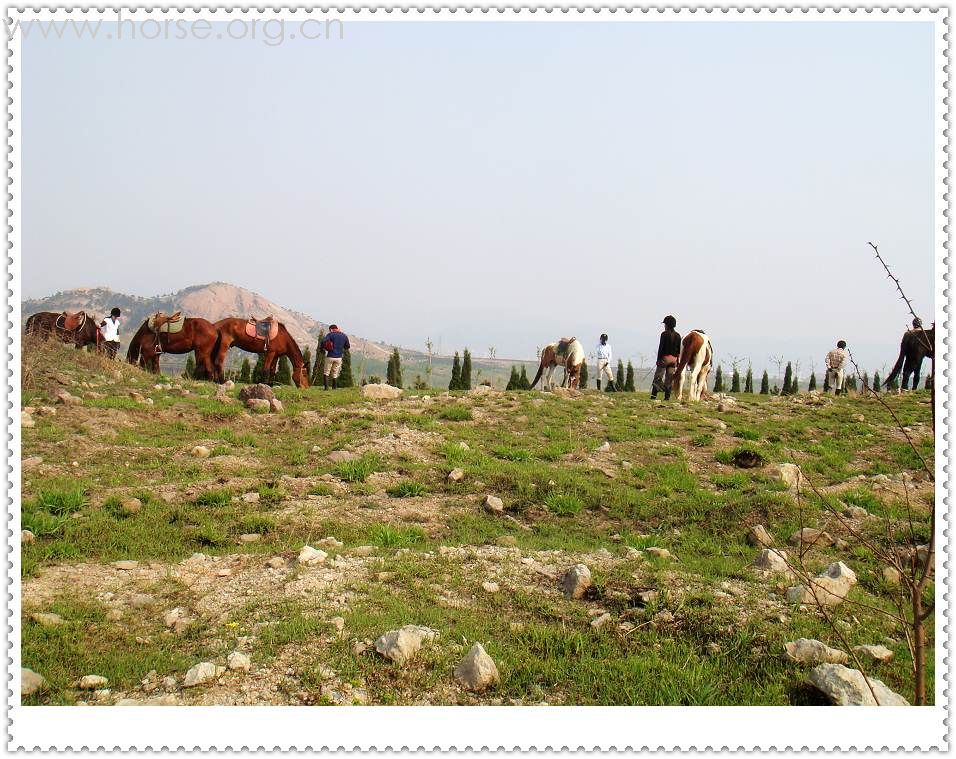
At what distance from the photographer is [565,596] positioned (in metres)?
5.79

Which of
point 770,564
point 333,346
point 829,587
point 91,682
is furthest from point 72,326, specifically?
point 829,587

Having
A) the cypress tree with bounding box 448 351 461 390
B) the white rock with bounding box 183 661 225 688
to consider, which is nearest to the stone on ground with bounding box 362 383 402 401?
the white rock with bounding box 183 661 225 688

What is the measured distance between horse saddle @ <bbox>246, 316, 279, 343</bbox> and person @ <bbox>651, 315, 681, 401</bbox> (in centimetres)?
974

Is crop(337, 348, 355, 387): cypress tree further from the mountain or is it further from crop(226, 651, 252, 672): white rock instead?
the mountain

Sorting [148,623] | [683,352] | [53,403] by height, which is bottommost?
[148,623]

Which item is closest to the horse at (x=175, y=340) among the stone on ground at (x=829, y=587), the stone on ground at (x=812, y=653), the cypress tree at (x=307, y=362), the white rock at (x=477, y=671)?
the cypress tree at (x=307, y=362)

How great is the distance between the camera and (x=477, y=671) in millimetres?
4379

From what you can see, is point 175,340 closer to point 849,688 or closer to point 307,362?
point 307,362

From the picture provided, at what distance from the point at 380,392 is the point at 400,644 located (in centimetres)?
1081

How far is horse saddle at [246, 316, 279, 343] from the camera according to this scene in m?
18.7

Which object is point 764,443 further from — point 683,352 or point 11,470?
point 11,470

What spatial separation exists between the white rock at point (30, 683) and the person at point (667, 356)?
14473mm

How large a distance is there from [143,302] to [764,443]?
15530 centimetres
